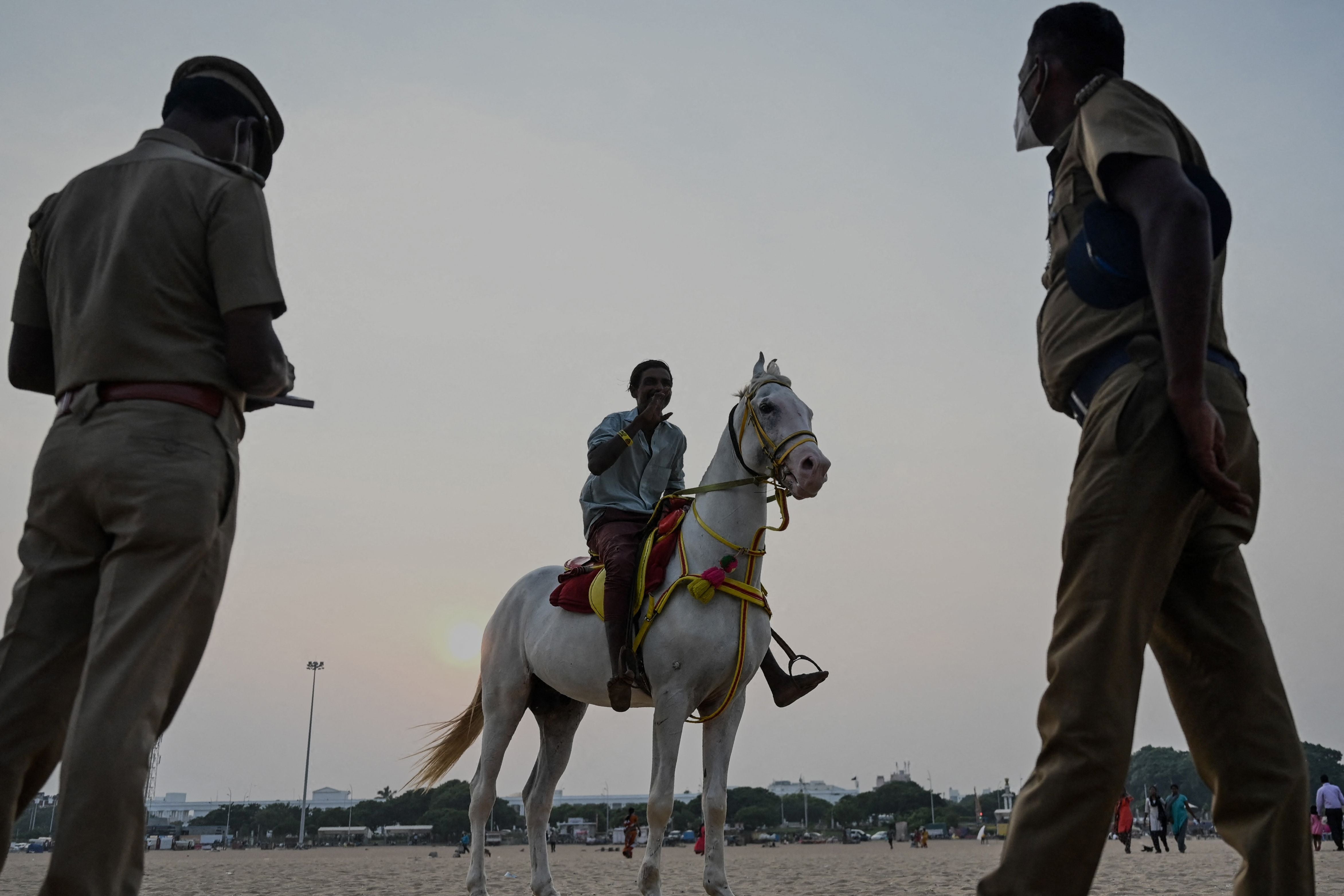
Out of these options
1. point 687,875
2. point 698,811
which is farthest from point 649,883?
point 698,811

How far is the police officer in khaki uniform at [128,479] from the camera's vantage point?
9.21 feet

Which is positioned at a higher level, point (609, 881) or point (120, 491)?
point (120, 491)

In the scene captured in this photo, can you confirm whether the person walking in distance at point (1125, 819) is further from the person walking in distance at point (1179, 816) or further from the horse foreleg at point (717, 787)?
the horse foreleg at point (717, 787)

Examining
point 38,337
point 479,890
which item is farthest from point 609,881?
point 38,337

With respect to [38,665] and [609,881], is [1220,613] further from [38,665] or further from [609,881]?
[609,881]

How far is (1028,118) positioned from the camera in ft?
12.0

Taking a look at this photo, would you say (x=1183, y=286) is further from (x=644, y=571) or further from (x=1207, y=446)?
(x=644, y=571)

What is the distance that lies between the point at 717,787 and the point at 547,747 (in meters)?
2.41

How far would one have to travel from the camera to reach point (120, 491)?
9.86 ft

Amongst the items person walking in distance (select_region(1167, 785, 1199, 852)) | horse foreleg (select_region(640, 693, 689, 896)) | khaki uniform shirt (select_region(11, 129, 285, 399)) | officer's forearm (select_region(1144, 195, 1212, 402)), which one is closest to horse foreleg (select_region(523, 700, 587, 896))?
horse foreleg (select_region(640, 693, 689, 896))

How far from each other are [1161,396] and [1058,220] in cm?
76

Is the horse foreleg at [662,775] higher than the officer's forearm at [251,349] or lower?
lower

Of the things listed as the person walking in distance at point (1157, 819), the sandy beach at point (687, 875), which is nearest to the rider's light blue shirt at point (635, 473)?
the sandy beach at point (687, 875)

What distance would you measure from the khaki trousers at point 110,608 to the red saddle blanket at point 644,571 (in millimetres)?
4796
